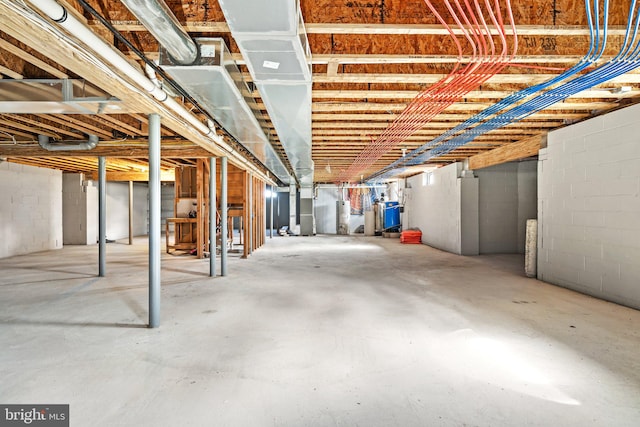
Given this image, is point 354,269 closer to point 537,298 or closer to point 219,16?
point 537,298

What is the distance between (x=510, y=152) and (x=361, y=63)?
402cm

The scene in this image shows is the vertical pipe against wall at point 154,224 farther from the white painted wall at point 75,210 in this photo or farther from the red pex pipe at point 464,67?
the white painted wall at point 75,210

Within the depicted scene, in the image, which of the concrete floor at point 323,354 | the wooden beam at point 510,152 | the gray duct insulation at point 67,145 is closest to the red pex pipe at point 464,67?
the concrete floor at point 323,354

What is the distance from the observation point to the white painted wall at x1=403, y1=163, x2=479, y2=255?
6652 millimetres

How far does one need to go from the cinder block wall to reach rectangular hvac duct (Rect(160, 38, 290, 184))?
3.73 metres

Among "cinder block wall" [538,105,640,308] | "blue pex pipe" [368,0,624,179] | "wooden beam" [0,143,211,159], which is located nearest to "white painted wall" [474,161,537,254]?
"blue pex pipe" [368,0,624,179]

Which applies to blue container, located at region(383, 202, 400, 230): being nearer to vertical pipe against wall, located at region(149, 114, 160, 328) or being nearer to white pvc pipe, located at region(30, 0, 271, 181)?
white pvc pipe, located at region(30, 0, 271, 181)

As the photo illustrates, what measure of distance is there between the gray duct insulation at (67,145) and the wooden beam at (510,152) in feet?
20.2

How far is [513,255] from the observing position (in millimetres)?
6543

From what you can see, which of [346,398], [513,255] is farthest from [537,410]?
[513,255]

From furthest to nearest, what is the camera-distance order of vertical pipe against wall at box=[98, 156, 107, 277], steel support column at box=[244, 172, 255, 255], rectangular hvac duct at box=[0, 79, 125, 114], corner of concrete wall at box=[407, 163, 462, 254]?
1. corner of concrete wall at box=[407, 163, 462, 254]
2. steel support column at box=[244, 172, 255, 255]
3. vertical pipe against wall at box=[98, 156, 107, 277]
4. rectangular hvac duct at box=[0, 79, 125, 114]

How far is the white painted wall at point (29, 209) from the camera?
6.59 metres

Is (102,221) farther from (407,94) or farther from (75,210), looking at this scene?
(75,210)

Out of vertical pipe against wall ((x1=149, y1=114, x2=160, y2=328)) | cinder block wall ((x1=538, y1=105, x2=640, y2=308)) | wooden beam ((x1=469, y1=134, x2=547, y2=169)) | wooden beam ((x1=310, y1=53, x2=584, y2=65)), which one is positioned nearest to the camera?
wooden beam ((x1=310, y1=53, x2=584, y2=65))
